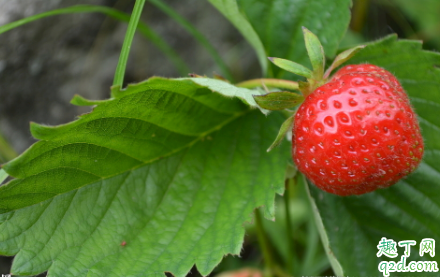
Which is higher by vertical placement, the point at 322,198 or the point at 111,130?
the point at 111,130

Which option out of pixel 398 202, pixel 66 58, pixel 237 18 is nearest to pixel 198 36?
pixel 237 18

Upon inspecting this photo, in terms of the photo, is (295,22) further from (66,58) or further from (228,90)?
(66,58)

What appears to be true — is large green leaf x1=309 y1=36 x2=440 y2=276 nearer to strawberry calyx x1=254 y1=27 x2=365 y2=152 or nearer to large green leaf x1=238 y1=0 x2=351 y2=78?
large green leaf x1=238 y1=0 x2=351 y2=78

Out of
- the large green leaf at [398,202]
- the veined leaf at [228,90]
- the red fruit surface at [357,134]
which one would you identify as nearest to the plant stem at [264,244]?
the large green leaf at [398,202]

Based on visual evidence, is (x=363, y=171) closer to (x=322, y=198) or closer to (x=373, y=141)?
(x=373, y=141)

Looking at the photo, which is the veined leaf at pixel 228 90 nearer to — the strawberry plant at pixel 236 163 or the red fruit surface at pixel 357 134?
the strawberry plant at pixel 236 163

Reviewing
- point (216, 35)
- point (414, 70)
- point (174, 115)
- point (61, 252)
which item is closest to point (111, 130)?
point (174, 115)

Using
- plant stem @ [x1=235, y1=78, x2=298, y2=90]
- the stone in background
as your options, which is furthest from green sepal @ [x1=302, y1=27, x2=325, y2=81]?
the stone in background
